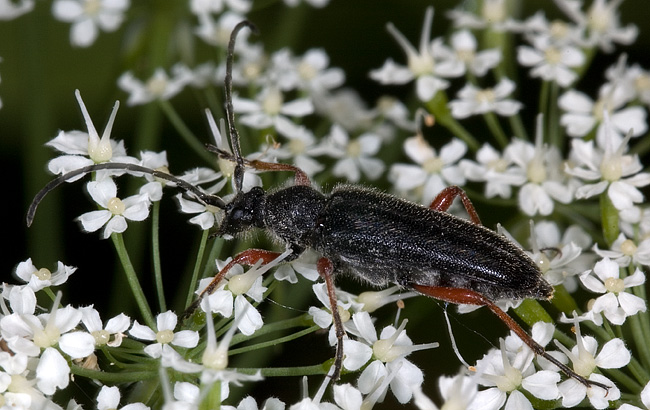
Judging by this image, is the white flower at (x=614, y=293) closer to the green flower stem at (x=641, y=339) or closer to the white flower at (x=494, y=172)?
the green flower stem at (x=641, y=339)

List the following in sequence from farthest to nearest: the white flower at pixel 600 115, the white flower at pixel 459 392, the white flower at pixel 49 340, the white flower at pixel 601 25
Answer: the white flower at pixel 601 25 → the white flower at pixel 600 115 → the white flower at pixel 49 340 → the white flower at pixel 459 392

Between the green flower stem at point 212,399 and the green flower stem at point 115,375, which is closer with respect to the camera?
the green flower stem at point 212,399

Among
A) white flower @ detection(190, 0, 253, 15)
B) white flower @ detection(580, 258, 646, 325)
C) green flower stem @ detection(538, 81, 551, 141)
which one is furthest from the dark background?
white flower @ detection(580, 258, 646, 325)

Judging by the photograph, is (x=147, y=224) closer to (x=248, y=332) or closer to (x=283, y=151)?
(x=283, y=151)

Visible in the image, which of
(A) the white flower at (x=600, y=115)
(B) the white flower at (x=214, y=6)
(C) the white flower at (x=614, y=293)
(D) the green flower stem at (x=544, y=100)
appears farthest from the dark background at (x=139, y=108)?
(A) the white flower at (x=600, y=115)

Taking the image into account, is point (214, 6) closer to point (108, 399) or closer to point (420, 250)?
point (420, 250)

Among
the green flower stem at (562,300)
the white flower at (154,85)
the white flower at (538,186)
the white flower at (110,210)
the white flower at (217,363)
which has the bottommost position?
the green flower stem at (562,300)

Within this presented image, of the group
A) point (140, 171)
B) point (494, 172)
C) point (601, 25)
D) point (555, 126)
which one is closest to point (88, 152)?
point (140, 171)
